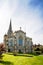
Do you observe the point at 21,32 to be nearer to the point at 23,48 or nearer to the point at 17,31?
the point at 17,31

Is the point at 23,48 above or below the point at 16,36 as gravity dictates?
below

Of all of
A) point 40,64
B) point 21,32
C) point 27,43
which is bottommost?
point 40,64

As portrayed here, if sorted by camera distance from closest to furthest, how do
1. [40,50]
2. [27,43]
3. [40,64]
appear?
[40,64] < [40,50] < [27,43]

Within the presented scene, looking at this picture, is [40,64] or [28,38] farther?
[28,38]

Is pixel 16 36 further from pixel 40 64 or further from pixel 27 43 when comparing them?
pixel 40 64

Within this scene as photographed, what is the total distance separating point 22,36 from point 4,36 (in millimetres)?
7217

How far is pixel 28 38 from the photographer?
199 ft

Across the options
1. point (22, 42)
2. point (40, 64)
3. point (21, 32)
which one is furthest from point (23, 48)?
point (40, 64)

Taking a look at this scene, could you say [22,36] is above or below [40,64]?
above

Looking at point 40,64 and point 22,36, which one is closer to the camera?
point 40,64

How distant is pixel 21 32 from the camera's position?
58.7 m


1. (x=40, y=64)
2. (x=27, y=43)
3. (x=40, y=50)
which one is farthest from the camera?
(x=27, y=43)

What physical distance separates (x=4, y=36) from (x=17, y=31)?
5990mm

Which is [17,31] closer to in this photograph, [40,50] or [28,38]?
[28,38]
